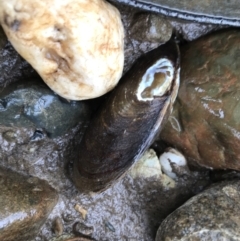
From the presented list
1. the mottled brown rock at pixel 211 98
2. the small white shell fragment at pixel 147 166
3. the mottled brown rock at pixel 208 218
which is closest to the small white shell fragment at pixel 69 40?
the mottled brown rock at pixel 211 98

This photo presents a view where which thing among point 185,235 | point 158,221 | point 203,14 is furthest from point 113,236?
point 203,14

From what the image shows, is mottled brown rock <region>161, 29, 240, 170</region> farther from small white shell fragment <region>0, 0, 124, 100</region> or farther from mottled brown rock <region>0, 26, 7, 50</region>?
mottled brown rock <region>0, 26, 7, 50</region>

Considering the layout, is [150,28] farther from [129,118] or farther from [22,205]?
[22,205]

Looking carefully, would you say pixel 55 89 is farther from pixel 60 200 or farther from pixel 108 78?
pixel 60 200

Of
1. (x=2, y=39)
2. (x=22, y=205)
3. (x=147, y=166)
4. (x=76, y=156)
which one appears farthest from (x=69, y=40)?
(x=147, y=166)

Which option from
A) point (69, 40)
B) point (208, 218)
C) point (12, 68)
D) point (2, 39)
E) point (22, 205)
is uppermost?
point (69, 40)
